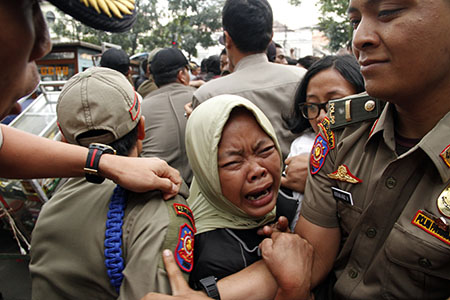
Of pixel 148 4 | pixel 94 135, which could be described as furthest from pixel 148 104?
pixel 148 4

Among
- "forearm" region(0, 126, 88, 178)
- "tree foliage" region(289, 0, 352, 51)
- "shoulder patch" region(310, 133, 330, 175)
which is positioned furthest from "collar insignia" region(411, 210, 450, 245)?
"tree foliage" region(289, 0, 352, 51)

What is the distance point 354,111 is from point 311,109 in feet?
1.91

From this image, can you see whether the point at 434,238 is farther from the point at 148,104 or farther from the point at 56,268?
the point at 148,104

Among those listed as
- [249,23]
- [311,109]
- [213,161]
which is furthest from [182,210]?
[249,23]

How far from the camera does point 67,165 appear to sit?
155 cm

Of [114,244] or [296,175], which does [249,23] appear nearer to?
[296,175]

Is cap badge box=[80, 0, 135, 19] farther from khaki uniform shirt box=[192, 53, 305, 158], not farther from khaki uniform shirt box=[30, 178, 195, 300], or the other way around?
khaki uniform shirt box=[192, 53, 305, 158]

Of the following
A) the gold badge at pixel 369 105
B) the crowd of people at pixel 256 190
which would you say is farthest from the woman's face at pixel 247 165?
the gold badge at pixel 369 105

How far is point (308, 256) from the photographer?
151 cm

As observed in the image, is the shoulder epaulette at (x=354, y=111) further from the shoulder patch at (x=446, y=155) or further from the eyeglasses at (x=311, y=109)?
the eyeglasses at (x=311, y=109)

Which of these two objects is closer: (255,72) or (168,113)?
(255,72)

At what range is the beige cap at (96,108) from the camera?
4.96 ft

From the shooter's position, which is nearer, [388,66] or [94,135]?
[388,66]

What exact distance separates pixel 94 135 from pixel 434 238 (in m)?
Result: 1.51
